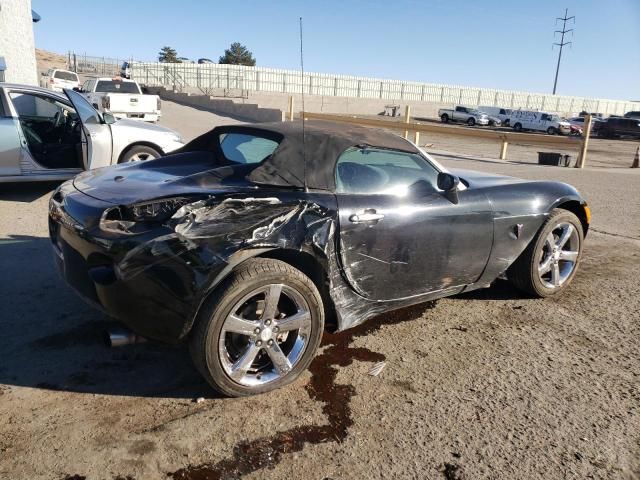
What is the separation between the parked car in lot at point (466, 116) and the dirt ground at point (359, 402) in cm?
4481

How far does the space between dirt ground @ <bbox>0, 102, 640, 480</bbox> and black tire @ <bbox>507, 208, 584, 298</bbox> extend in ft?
0.49

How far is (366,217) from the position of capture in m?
3.21

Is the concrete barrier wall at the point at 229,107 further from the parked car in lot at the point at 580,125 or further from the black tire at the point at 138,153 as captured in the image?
the parked car in lot at the point at 580,125

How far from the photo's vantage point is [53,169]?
23.5 feet

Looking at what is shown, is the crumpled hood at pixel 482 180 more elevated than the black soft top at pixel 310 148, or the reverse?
the black soft top at pixel 310 148

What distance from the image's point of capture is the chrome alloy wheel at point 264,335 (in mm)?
2795

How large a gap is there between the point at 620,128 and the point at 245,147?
41.0 m

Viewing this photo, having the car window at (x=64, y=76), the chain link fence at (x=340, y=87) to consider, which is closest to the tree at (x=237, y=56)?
the chain link fence at (x=340, y=87)

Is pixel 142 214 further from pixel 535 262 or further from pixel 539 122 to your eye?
pixel 539 122

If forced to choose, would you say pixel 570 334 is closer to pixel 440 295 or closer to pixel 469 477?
pixel 440 295

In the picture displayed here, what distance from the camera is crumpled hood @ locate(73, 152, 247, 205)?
2.93 meters

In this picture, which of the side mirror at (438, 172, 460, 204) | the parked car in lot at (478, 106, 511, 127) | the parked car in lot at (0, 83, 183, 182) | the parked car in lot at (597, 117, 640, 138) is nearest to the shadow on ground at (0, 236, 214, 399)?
the side mirror at (438, 172, 460, 204)

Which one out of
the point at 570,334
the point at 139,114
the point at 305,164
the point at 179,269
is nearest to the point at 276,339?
the point at 179,269

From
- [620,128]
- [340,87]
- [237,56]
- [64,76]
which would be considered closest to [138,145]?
[64,76]
